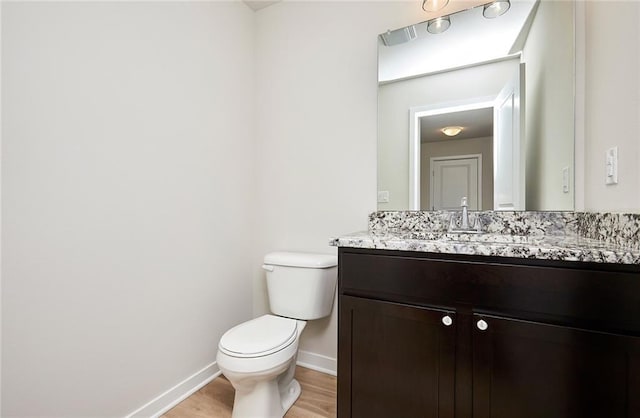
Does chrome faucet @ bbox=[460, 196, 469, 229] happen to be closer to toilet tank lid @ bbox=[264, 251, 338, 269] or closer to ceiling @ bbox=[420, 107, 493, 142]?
ceiling @ bbox=[420, 107, 493, 142]

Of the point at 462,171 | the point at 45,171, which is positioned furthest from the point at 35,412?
the point at 462,171

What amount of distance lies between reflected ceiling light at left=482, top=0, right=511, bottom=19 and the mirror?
2 centimetres

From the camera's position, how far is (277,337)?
139 cm

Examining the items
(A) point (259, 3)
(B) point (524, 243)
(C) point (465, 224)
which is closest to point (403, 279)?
(B) point (524, 243)

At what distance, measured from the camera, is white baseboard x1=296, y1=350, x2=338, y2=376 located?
1.85 meters

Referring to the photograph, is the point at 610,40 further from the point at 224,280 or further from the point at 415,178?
the point at 224,280

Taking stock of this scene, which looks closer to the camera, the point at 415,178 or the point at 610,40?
the point at 610,40

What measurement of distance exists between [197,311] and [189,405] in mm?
462

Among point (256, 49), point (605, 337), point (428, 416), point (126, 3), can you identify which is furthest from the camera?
point (256, 49)

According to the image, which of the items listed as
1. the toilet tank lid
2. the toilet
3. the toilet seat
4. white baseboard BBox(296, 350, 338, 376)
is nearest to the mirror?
the toilet tank lid

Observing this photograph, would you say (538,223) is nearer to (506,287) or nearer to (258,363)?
(506,287)

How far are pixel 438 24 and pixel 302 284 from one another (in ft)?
5.12

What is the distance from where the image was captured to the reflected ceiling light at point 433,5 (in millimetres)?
1534

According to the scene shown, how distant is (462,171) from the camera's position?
150 centimetres
